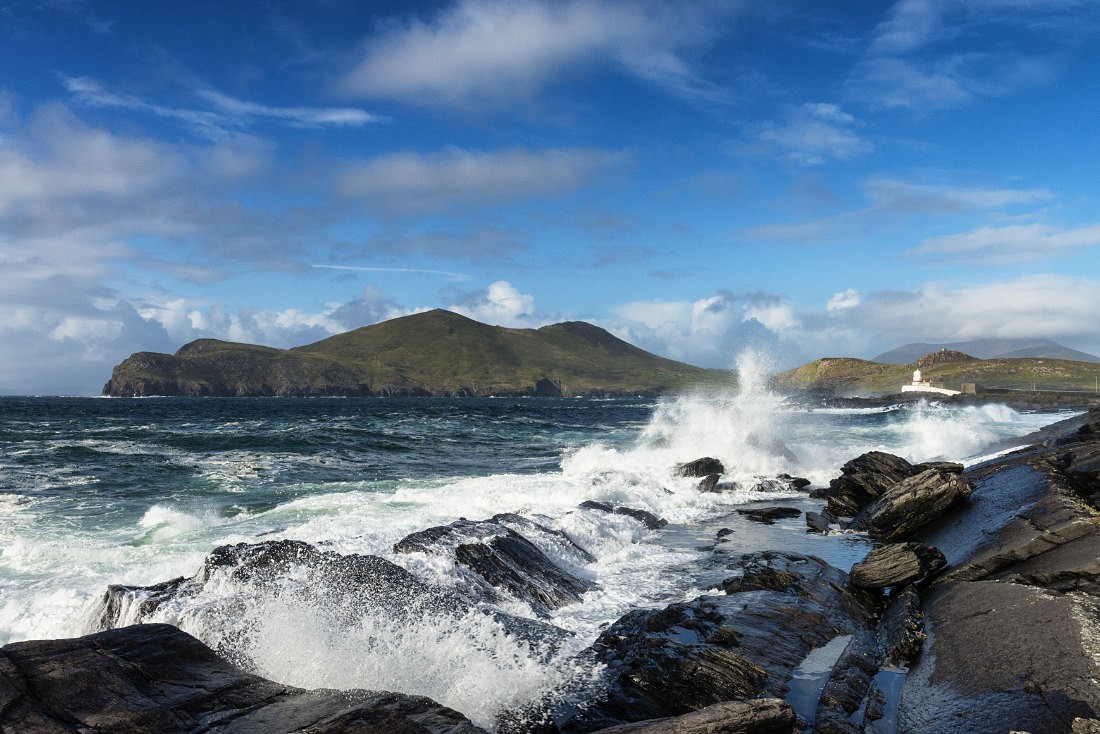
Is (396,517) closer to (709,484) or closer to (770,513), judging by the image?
(770,513)

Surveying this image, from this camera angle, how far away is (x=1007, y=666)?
7.90 metres

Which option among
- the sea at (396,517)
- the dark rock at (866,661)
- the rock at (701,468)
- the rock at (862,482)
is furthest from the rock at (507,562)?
the rock at (701,468)

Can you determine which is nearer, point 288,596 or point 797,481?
point 288,596

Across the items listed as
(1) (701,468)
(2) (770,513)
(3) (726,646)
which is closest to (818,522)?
(2) (770,513)

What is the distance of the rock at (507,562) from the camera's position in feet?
42.1

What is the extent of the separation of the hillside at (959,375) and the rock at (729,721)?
135520mm

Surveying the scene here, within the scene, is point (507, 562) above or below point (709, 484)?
above

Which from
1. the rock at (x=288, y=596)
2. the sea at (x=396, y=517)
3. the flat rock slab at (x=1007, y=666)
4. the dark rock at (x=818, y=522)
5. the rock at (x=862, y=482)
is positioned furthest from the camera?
the rock at (x=862, y=482)

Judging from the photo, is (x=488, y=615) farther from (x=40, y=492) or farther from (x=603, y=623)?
(x=40, y=492)

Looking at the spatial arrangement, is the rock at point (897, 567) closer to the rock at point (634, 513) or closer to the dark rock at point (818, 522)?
the dark rock at point (818, 522)

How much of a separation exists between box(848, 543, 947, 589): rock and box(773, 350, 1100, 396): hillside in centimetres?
12786

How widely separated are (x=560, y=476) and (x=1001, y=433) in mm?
34625

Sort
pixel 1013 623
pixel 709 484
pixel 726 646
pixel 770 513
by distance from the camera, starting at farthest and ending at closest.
A: pixel 709 484, pixel 770 513, pixel 726 646, pixel 1013 623

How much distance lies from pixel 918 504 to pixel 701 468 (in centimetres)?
1316
